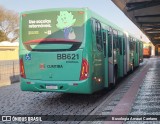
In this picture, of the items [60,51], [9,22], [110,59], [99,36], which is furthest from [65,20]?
[9,22]

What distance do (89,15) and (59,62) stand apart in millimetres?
1697

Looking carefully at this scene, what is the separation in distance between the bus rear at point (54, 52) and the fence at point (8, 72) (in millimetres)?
6978

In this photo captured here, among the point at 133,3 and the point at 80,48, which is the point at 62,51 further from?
Result: the point at 133,3

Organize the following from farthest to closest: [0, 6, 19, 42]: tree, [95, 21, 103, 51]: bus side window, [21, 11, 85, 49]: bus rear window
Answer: [0, 6, 19, 42]: tree → [95, 21, 103, 51]: bus side window → [21, 11, 85, 49]: bus rear window

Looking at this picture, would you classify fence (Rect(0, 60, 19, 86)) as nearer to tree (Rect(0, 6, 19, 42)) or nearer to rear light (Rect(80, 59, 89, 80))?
rear light (Rect(80, 59, 89, 80))

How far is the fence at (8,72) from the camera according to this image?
17.8m

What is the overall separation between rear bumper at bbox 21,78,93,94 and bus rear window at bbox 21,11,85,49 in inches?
46.4

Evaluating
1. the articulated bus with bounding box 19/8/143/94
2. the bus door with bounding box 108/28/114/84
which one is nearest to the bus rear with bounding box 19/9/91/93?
the articulated bus with bounding box 19/8/143/94

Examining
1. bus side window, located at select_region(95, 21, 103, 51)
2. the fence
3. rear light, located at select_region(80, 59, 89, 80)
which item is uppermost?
bus side window, located at select_region(95, 21, 103, 51)

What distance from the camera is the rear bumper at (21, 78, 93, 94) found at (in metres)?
9.71

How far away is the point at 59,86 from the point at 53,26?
1.87 metres

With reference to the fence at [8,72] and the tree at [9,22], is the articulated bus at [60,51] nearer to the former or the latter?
the fence at [8,72]

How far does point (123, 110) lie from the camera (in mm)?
8727

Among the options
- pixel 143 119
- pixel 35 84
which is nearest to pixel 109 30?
pixel 35 84
